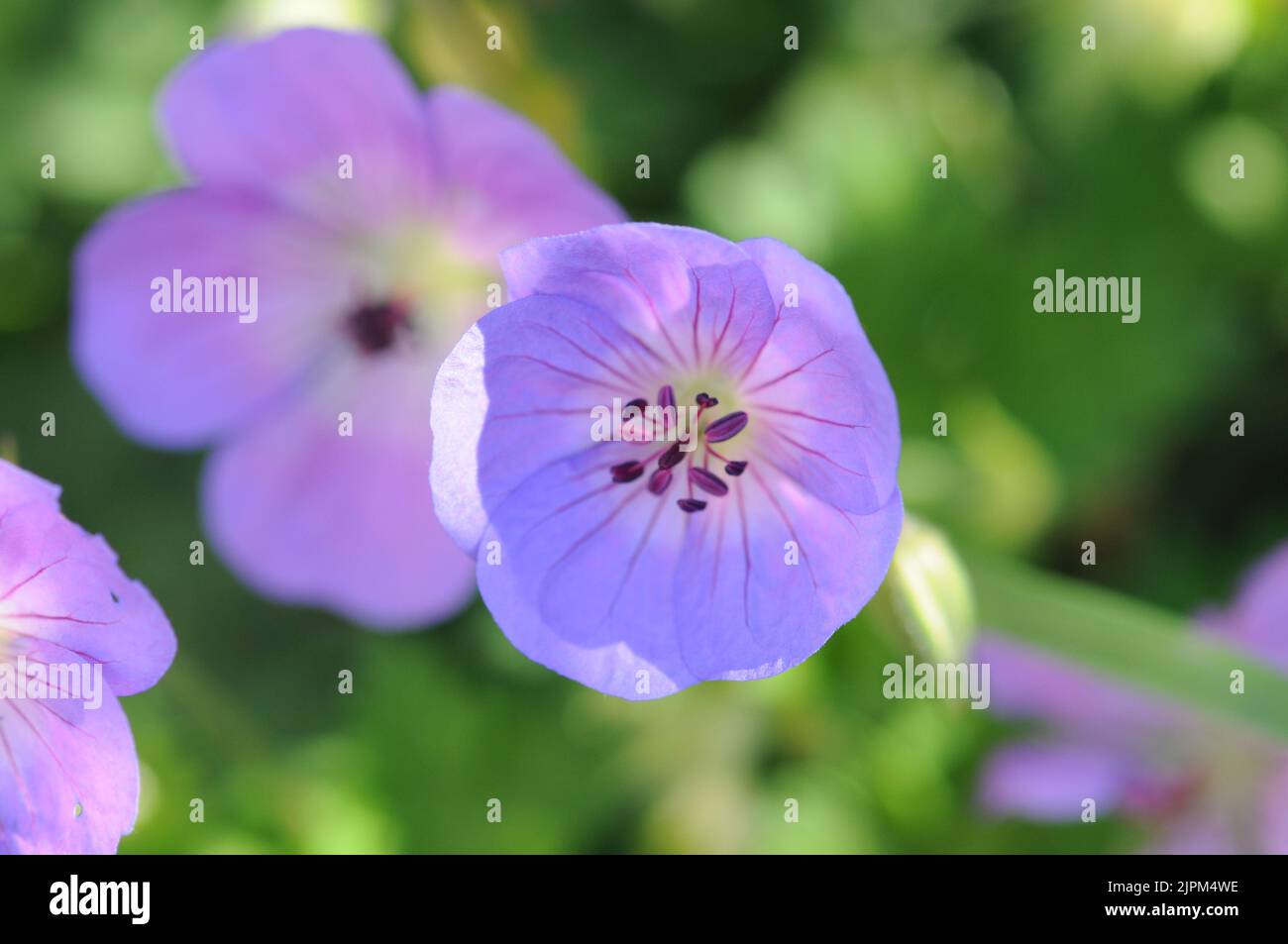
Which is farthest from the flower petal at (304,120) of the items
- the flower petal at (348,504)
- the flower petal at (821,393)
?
the flower petal at (821,393)

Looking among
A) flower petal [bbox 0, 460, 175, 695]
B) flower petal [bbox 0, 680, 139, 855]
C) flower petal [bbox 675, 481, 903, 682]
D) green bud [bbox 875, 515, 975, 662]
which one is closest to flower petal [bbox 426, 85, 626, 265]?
flower petal [bbox 675, 481, 903, 682]

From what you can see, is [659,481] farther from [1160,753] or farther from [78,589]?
[1160,753]

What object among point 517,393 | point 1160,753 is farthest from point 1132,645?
point 517,393

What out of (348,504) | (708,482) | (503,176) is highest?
(503,176)

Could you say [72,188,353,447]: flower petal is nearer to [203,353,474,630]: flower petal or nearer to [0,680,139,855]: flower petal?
[203,353,474,630]: flower petal

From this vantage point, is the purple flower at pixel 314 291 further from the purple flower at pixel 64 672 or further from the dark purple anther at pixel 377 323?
the purple flower at pixel 64 672
